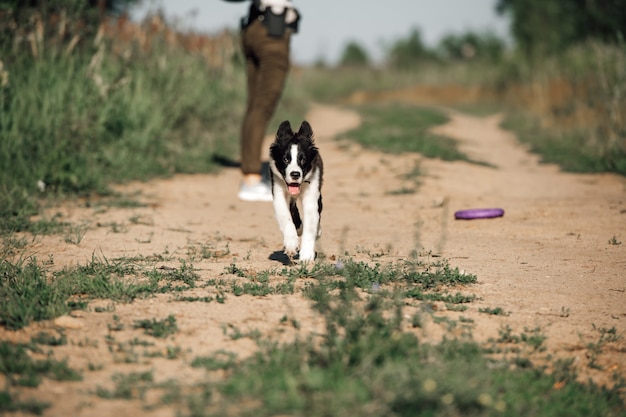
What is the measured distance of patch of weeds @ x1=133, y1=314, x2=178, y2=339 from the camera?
3.37m

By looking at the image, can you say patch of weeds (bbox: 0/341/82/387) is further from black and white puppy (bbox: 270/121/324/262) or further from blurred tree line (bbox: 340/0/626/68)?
blurred tree line (bbox: 340/0/626/68)

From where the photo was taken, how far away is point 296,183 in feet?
15.1

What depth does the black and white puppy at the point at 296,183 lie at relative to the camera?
15.1 feet

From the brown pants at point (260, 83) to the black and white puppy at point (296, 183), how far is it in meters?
2.70

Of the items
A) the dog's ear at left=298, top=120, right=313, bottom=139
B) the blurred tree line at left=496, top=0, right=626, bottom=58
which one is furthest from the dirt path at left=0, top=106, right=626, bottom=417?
the blurred tree line at left=496, top=0, right=626, bottom=58

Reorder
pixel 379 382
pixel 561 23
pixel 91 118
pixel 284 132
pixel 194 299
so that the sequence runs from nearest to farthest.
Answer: pixel 379 382
pixel 194 299
pixel 284 132
pixel 91 118
pixel 561 23

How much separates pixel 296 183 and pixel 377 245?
1.09 meters

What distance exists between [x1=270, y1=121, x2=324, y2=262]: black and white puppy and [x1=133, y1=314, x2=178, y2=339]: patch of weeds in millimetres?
1297

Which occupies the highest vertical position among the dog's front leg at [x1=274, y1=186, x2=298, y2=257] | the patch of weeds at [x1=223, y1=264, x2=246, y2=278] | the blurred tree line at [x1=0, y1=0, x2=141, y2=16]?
the blurred tree line at [x1=0, y1=0, x2=141, y2=16]

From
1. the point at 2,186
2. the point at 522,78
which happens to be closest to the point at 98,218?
the point at 2,186

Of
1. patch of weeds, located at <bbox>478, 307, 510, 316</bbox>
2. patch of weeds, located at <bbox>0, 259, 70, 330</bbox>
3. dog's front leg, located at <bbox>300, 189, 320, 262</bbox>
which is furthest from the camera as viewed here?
dog's front leg, located at <bbox>300, 189, 320, 262</bbox>

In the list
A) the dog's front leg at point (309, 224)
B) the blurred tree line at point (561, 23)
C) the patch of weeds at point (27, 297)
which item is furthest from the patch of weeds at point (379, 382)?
the blurred tree line at point (561, 23)

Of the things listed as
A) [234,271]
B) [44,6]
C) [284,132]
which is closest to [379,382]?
[234,271]

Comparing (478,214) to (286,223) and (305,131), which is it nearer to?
(305,131)
